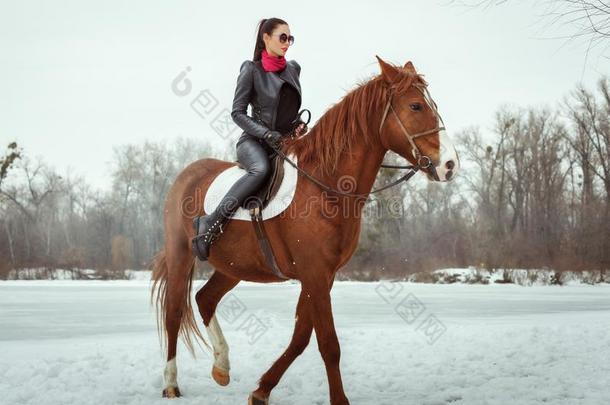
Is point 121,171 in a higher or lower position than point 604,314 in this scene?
higher

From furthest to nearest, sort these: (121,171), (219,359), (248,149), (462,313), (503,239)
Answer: (121,171), (503,239), (462,313), (219,359), (248,149)

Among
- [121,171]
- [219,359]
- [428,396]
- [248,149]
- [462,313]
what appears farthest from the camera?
[121,171]

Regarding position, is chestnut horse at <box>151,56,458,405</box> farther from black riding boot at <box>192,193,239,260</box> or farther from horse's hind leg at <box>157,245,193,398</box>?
horse's hind leg at <box>157,245,193,398</box>

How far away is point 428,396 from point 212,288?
222cm

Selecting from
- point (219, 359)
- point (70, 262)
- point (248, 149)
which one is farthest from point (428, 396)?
point (70, 262)

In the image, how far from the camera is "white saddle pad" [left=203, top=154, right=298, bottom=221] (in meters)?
4.48

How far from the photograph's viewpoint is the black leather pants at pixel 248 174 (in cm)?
463

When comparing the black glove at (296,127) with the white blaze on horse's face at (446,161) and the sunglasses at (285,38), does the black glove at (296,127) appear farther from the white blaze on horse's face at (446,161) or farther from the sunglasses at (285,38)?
the white blaze on horse's face at (446,161)

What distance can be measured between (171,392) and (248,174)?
213 cm

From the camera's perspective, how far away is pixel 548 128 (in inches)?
1628

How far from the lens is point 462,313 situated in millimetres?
13094

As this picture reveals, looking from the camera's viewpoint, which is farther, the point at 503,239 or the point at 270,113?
the point at 503,239

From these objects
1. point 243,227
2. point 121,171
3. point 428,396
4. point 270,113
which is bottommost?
point 428,396

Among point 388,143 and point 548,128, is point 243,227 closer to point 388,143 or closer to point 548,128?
point 388,143
